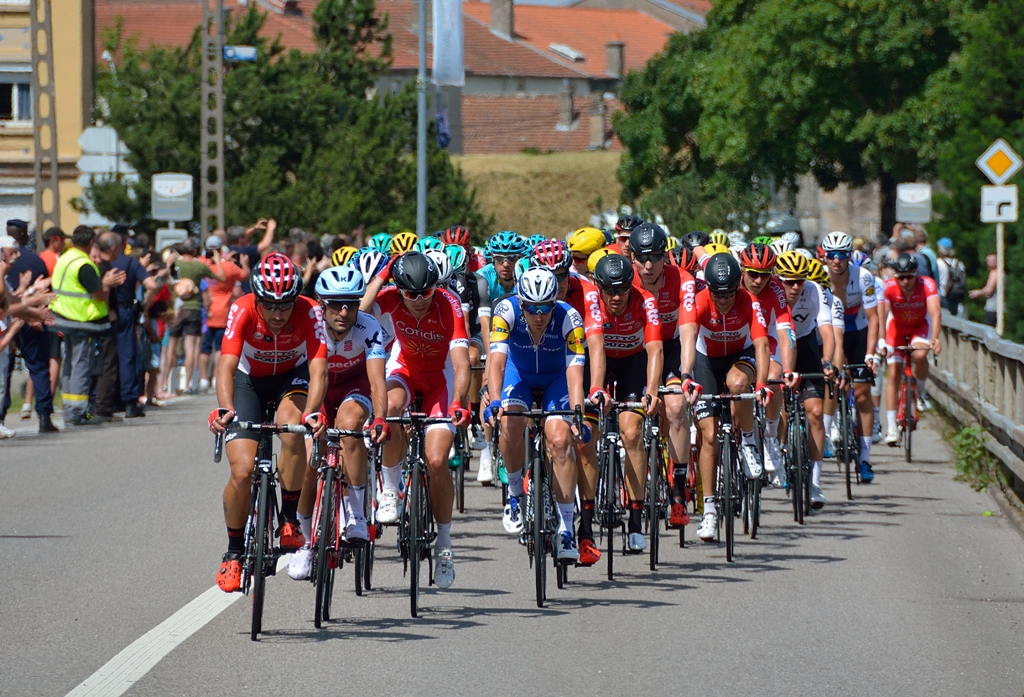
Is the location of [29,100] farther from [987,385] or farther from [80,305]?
[987,385]

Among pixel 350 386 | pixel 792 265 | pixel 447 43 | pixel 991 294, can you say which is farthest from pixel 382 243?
pixel 447 43

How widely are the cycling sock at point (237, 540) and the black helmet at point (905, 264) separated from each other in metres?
9.32

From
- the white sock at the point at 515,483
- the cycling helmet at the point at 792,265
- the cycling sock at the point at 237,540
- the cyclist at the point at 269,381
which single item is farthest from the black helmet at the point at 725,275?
the cycling sock at the point at 237,540

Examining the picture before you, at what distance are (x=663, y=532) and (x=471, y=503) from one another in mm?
1857

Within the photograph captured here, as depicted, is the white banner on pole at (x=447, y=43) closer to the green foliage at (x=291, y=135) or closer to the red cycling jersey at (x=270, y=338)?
the green foliage at (x=291, y=135)

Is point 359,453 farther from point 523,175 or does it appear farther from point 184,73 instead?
point 523,175

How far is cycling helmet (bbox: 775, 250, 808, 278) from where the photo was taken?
13023mm

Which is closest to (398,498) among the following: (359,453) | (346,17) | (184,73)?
Answer: (359,453)

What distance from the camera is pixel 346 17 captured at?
5047 cm

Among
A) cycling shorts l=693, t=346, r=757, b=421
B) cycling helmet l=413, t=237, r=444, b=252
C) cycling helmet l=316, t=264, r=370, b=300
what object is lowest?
cycling shorts l=693, t=346, r=757, b=421

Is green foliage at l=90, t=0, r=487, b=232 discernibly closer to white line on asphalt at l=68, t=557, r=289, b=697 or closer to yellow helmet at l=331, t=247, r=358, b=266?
yellow helmet at l=331, t=247, r=358, b=266

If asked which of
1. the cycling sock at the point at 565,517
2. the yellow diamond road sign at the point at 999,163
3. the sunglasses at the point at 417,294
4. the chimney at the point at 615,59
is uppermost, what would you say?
the chimney at the point at 615,59

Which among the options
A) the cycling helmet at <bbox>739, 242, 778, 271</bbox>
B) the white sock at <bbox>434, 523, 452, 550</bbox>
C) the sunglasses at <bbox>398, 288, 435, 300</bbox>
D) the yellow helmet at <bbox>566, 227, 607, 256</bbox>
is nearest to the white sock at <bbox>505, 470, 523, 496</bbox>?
the white sock at <bbox>434, 523, 452, 550</bbox>

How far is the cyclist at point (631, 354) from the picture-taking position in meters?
10.5
